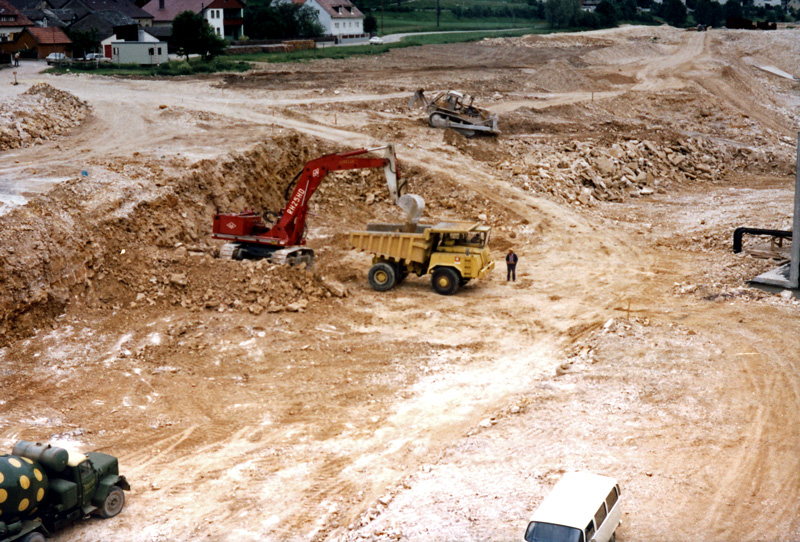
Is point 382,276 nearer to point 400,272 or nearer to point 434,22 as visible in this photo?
point 400,272

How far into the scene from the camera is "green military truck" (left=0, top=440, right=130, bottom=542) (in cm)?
1184

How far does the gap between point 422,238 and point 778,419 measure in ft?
37.0

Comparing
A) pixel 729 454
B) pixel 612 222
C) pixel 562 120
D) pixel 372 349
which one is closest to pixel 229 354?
pixel 372 349

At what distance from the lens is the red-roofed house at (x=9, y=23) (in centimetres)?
6775

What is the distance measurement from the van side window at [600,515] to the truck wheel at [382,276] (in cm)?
1399

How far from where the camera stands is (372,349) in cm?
2061

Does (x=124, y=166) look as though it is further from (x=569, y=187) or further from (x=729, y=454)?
(x=729, y=454)

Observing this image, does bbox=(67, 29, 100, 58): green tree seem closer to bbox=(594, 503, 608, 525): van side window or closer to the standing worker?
the standing worker

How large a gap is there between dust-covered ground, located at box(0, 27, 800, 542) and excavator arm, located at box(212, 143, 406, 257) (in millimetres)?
1367

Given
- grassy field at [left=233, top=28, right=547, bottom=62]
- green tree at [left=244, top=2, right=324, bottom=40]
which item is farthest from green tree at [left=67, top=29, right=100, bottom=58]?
green tree at [left=244, top=2, right=324, bottom=40]

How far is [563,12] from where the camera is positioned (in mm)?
101938

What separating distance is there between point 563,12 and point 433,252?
84.8 meters

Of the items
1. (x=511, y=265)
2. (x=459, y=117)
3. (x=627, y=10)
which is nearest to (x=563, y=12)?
(x=627, y=10)

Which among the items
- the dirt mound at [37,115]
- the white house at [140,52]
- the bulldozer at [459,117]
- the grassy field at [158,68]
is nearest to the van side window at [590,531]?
the dirt mound at [37,115]
